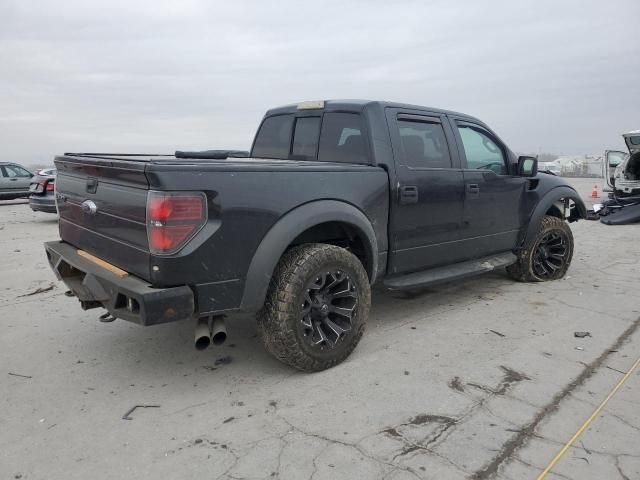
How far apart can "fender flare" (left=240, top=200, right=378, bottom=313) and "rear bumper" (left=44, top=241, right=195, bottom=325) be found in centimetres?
39

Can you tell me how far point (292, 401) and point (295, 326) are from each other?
1.51ft

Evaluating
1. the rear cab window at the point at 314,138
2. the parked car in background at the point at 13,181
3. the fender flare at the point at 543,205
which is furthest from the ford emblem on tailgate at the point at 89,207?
the parked car in background at the point at 13,181

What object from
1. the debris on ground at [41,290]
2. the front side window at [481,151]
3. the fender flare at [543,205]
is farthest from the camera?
the fender flare at [543,205]

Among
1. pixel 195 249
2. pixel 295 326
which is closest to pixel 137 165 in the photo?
pixel 195 249

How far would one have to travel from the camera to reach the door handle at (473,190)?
4.66 m

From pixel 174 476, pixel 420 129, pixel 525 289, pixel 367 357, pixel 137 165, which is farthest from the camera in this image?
pixel 525 289

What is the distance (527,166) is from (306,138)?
7.86 ft

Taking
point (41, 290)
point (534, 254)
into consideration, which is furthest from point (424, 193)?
point (41, 290)

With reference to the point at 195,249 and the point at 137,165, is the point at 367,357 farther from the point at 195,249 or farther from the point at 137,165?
the point at 137,165

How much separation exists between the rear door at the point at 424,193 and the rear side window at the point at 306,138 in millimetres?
734

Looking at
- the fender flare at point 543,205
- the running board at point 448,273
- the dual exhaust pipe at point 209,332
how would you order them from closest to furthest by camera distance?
the dual exhaust pipe at point 209,332 → the running board at point 448,273 → the fender flare at point 543,205

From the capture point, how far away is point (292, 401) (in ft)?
10.2

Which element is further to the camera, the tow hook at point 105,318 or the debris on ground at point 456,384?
the tow hook at point 105,318

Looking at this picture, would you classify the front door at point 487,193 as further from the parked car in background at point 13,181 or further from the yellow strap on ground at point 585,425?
the parked car in background at point 13,181
